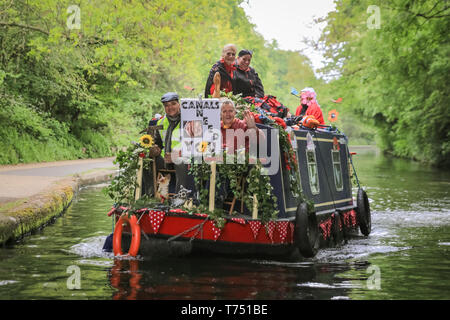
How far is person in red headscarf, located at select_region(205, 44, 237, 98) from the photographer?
1086cm

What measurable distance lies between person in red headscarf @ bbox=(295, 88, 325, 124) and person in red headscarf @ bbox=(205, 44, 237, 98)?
1775mm

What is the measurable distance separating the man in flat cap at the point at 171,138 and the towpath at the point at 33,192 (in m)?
2.40

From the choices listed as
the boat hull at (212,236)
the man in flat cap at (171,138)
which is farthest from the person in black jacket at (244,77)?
the boat hull at (212,236)

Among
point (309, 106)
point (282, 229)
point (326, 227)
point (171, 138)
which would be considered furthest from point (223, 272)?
point (309, 106)

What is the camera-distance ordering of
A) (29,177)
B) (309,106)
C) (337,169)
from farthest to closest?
(29,177)
(337,169)
(309,106)

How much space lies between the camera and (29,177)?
1784 centimetres

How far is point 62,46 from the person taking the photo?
22578mm

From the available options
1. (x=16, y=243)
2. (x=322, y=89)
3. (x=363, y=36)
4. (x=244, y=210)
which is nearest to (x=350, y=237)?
(x=244, y=210)

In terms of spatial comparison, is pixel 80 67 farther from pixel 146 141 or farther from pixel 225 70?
pixel 146 141

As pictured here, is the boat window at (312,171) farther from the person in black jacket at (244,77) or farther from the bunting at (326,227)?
the person in black jacket at (244,77)

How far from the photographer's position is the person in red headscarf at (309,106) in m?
12.2

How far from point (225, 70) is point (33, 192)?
5.22 meters

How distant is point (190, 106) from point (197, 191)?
1.16 meters

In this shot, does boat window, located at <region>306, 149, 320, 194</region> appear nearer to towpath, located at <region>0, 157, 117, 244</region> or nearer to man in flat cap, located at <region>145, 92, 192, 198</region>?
man in flat cap, located at <region>145, 92, 192, 198</region>
